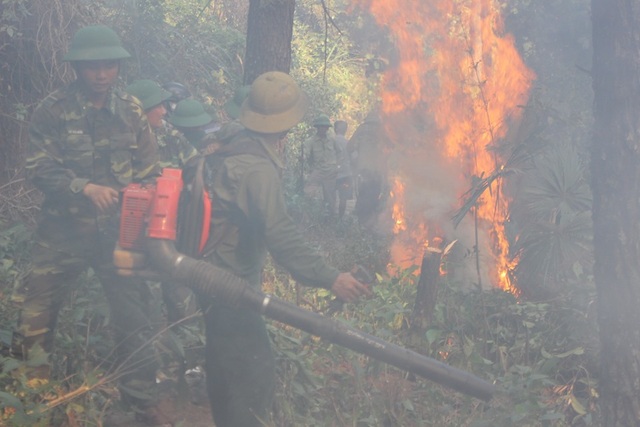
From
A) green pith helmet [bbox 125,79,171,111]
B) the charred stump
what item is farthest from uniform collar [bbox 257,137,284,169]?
the charred stump

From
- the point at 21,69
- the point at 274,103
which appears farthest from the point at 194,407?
the point at 21,69

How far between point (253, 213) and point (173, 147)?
3.33 metres

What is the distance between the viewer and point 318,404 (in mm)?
5223

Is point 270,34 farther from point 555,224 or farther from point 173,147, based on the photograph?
point 555,224

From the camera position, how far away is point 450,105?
10195 millimetres

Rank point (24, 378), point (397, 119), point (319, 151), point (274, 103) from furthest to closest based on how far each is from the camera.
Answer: point (319, 151)
point (397, 119)
point (24, 378)
point (274, 103)

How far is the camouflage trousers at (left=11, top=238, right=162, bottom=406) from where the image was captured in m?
4.80

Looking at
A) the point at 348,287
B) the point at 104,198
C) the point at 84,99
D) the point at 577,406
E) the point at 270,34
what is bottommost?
the point at 577,406

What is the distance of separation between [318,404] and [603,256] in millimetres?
2060

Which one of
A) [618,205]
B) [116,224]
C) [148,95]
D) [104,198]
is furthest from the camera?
[148,95]

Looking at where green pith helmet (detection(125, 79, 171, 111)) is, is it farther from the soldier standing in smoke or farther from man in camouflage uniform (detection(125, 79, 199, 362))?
the soldier standing in smoke

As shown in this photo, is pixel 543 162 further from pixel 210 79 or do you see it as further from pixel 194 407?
pixel 210 79

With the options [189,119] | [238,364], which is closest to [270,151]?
[238,364]

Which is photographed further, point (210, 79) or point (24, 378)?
point (210, 79)
